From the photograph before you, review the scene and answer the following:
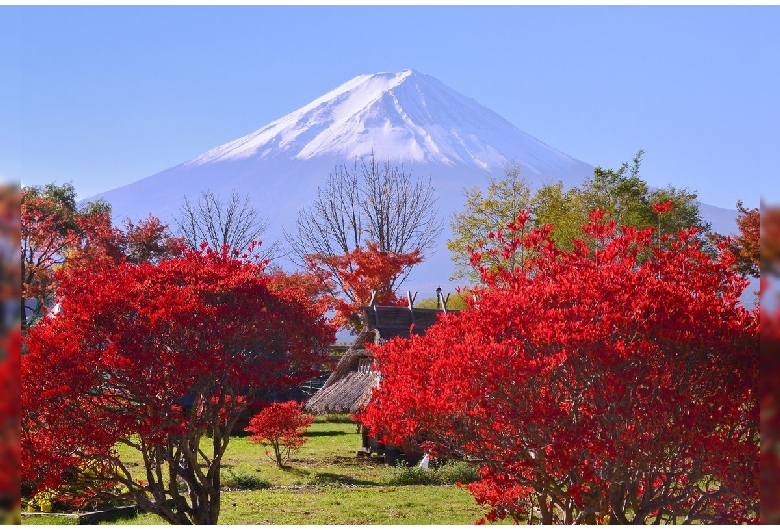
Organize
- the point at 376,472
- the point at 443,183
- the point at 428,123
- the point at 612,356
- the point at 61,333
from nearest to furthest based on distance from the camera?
the point at 612,356 < the point at 61,333 < the point at 376,472 < the point at 428,123 < the point at 443,183

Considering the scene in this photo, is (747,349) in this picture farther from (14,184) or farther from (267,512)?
(267,512)

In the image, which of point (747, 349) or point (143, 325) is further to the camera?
point (143, 325)

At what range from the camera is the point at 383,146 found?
123938mm

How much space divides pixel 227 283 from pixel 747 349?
5.31m

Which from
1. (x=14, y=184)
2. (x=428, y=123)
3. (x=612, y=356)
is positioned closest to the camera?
(x=14, y=184)

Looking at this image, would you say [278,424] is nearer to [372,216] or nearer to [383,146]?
[372,216]

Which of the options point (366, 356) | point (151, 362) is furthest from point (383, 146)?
point (151, 362)

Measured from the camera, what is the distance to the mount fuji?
125438mm

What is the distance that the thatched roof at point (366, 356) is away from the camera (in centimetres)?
2305

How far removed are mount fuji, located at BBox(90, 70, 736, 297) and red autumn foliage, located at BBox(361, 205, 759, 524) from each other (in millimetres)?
111964

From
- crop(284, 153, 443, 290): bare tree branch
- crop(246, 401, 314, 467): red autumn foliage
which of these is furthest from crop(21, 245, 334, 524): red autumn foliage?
crop(284, 153, 443, 290): bare tree branch

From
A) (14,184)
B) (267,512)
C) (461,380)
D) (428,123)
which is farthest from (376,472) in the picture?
(428,123)

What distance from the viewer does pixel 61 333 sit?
27.3ft

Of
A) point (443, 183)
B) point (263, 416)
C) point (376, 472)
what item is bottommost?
point (376, 472)
